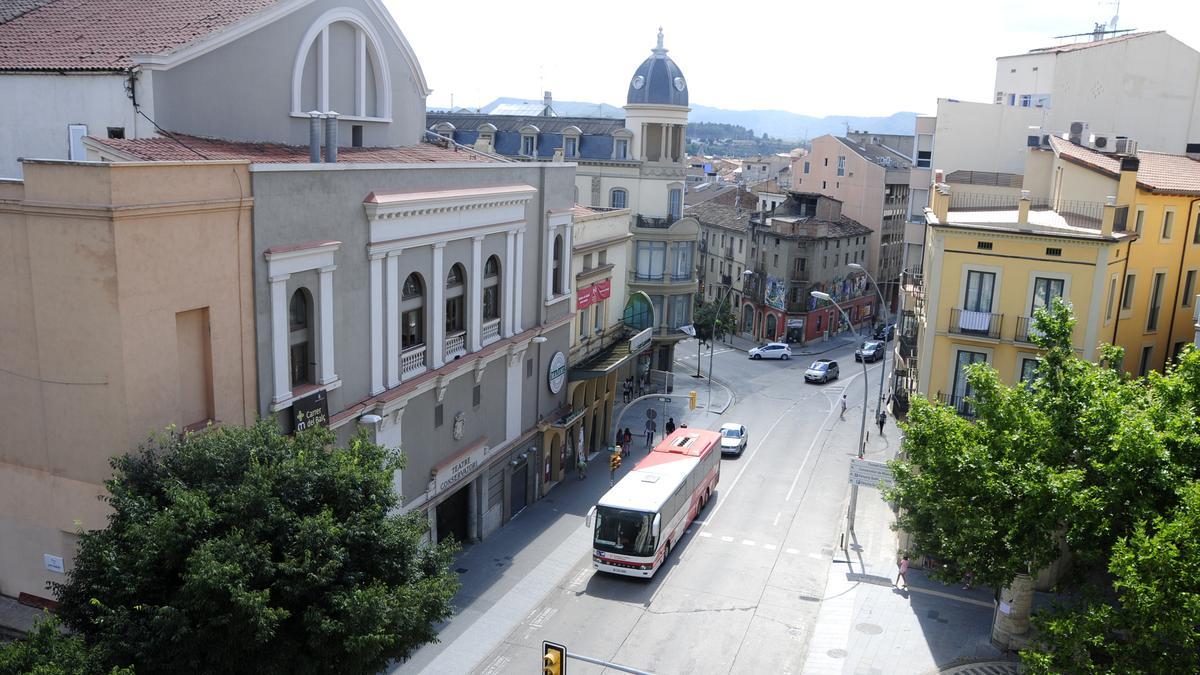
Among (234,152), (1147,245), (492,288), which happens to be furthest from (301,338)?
(1147,245)

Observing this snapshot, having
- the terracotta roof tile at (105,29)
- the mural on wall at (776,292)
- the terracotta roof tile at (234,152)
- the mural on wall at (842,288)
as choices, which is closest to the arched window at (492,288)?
the terracotta roof tile at (234,152)

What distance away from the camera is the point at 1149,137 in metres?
52.4

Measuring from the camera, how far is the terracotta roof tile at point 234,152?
23609 millimetres

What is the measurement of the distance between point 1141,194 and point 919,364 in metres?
10.0

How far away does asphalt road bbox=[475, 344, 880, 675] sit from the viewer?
97.3 ft

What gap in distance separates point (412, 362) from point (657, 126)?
37.4 m

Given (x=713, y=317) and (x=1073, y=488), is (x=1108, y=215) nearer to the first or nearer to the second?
(x=1073, y=488)

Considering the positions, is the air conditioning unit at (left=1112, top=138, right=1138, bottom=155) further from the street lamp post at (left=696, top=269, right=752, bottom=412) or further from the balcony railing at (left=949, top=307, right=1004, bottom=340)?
the street lamp post at (left=696, top=269, right=752, bottom=412)

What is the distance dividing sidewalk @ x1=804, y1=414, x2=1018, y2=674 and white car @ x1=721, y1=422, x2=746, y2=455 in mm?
13018

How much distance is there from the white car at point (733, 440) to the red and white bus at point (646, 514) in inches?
441

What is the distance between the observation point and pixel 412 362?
1248 inches

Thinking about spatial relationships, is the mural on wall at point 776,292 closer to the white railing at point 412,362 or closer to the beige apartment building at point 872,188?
the beige apartment building at point 872,188

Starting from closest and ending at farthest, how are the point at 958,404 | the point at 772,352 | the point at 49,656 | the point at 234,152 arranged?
1. the point at 49,656
2. the point at 234,152
3. the point at 958,404
4. the point at 772,352

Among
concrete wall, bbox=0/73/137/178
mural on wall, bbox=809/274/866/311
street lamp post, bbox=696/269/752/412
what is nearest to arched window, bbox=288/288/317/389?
concrete wall, bbox=0/73/137/178
